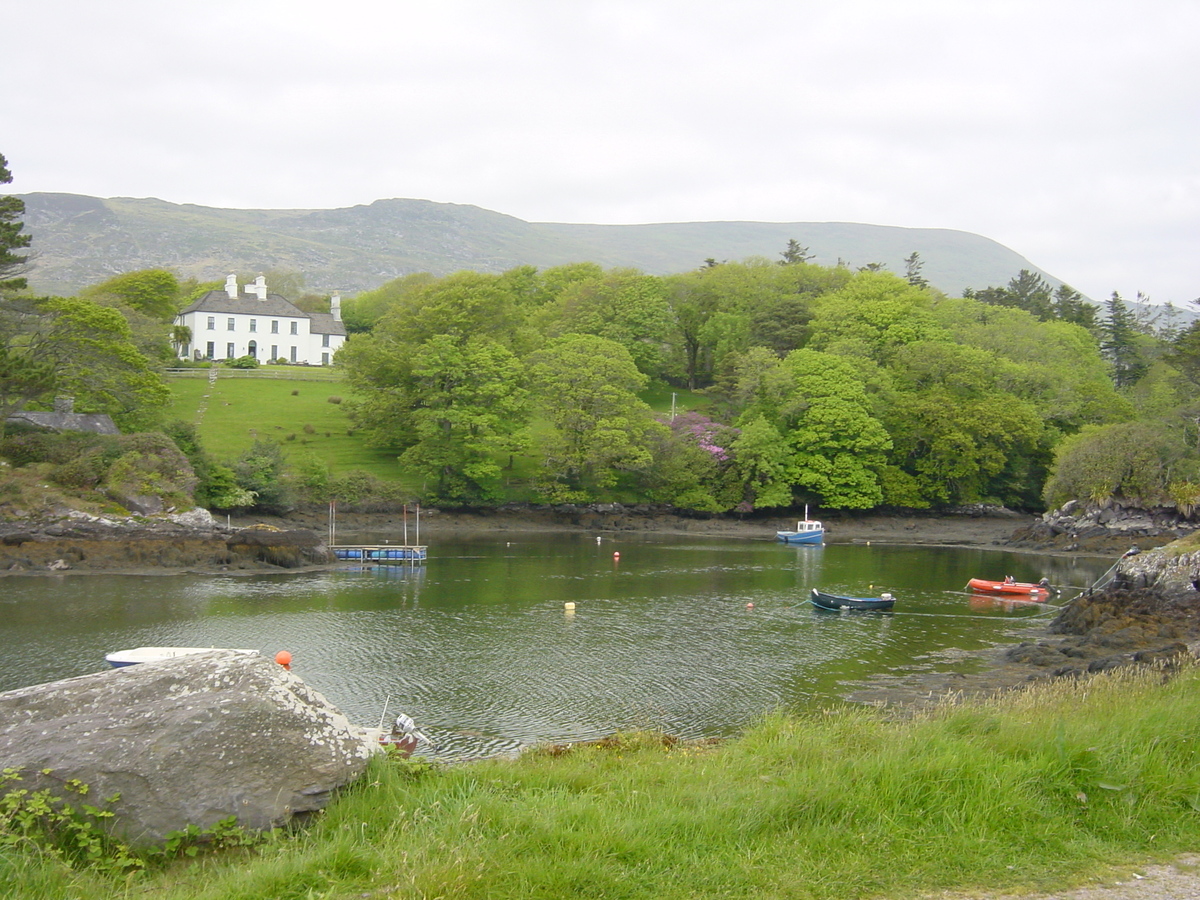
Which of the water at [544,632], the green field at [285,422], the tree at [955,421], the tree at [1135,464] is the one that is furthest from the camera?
the tree at [955,421]

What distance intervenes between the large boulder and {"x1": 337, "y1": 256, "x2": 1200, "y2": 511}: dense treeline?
6453 cm

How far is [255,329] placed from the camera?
378ft

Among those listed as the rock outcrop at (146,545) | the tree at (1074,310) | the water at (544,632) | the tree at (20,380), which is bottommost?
the water at (544,632)

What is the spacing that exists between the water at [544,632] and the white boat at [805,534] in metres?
13.0

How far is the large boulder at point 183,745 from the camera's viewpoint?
28.9 ft

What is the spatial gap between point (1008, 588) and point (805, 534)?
2424cm

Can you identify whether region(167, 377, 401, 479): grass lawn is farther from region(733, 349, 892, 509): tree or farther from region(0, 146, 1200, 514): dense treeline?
region(733, 349, 892, 509): tree

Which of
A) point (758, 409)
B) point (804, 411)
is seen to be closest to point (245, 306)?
point (758, 409)

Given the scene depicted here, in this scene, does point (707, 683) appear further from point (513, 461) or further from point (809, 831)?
point (513, 461)

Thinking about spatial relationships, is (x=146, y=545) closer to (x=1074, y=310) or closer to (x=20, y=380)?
(x=20, y=380)

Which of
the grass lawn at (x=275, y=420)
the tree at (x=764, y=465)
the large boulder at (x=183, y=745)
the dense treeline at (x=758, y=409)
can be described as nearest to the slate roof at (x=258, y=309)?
the dense treeline at (x=758, y=409)

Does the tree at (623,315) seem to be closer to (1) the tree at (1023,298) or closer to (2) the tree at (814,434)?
(2) the tree at (814,434)

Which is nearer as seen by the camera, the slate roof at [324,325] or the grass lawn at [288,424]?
the grass lawn at [288,424]

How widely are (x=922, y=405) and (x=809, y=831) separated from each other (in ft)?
257
